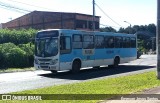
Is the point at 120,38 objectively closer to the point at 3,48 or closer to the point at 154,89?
the point at 3,48

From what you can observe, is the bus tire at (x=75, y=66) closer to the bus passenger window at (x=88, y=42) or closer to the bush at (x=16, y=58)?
the bus passenger window at (x=88, y=42)

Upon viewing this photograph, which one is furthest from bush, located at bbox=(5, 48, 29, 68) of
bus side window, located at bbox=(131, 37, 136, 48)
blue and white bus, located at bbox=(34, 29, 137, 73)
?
bus side window, located at bbox=(131, 37, 136, 48)

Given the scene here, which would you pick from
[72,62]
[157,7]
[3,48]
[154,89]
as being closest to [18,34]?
[3,48]

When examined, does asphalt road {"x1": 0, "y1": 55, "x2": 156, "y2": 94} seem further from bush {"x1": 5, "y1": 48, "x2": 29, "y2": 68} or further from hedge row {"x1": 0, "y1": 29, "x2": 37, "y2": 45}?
hedge row {"x1": 0, "y1": 29, "x2": 37, "y2": 45}

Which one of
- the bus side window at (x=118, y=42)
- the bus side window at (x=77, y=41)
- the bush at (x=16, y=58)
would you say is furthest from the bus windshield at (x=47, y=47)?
A: the bush at (x=16, y=58)

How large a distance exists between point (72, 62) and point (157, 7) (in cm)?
671

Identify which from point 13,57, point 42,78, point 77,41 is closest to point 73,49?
point 77,41

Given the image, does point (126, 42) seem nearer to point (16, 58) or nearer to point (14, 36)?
point (16, 58)

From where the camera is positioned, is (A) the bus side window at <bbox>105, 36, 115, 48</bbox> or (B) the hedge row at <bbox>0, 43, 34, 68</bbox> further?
(B) the hedge row at <bbox>0, 43, 34, 68</bbox>

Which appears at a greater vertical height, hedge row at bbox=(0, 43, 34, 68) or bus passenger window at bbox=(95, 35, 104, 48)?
bus passenger window at bbox=(95, 35, 104, 48)

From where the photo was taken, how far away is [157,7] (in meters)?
17.5

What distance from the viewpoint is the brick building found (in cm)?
7481

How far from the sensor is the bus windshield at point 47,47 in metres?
20.7

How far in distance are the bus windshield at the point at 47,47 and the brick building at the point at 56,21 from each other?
173 feet
